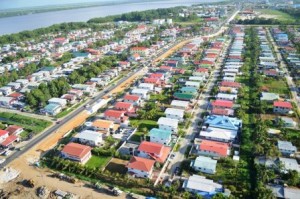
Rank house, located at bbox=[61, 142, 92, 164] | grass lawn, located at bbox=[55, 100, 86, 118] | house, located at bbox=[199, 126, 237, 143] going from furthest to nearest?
grass lawn, located at bbox=[55, 100, 86, 118] < house, located at bbox=[199, 126, 237, 143] < house, located at bbox=[61, 142, 92, 164]

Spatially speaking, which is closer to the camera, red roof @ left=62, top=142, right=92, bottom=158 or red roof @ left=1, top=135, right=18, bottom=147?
red roof @ left=62, top=142, right=92, bottom=158

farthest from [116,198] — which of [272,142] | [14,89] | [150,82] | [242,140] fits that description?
[14,89]

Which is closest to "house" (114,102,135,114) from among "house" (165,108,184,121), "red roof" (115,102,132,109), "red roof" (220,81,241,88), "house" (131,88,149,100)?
"red roof" (115,102,132,109)

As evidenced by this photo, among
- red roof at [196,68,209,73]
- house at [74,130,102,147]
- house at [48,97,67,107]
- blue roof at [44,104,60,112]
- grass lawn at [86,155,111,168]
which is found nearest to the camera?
grass lawn at [86,155,111,168]

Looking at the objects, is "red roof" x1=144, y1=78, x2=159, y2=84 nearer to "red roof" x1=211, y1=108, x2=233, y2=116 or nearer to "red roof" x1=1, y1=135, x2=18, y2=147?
"red roof" x1=211, y1=108, x2=233, y2=116

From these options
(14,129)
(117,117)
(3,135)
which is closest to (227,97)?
(117,117)

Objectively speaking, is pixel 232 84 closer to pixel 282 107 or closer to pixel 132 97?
pixel 282 107

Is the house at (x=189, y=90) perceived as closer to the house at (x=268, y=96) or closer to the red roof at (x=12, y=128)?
the house at (x=268, y=96)
